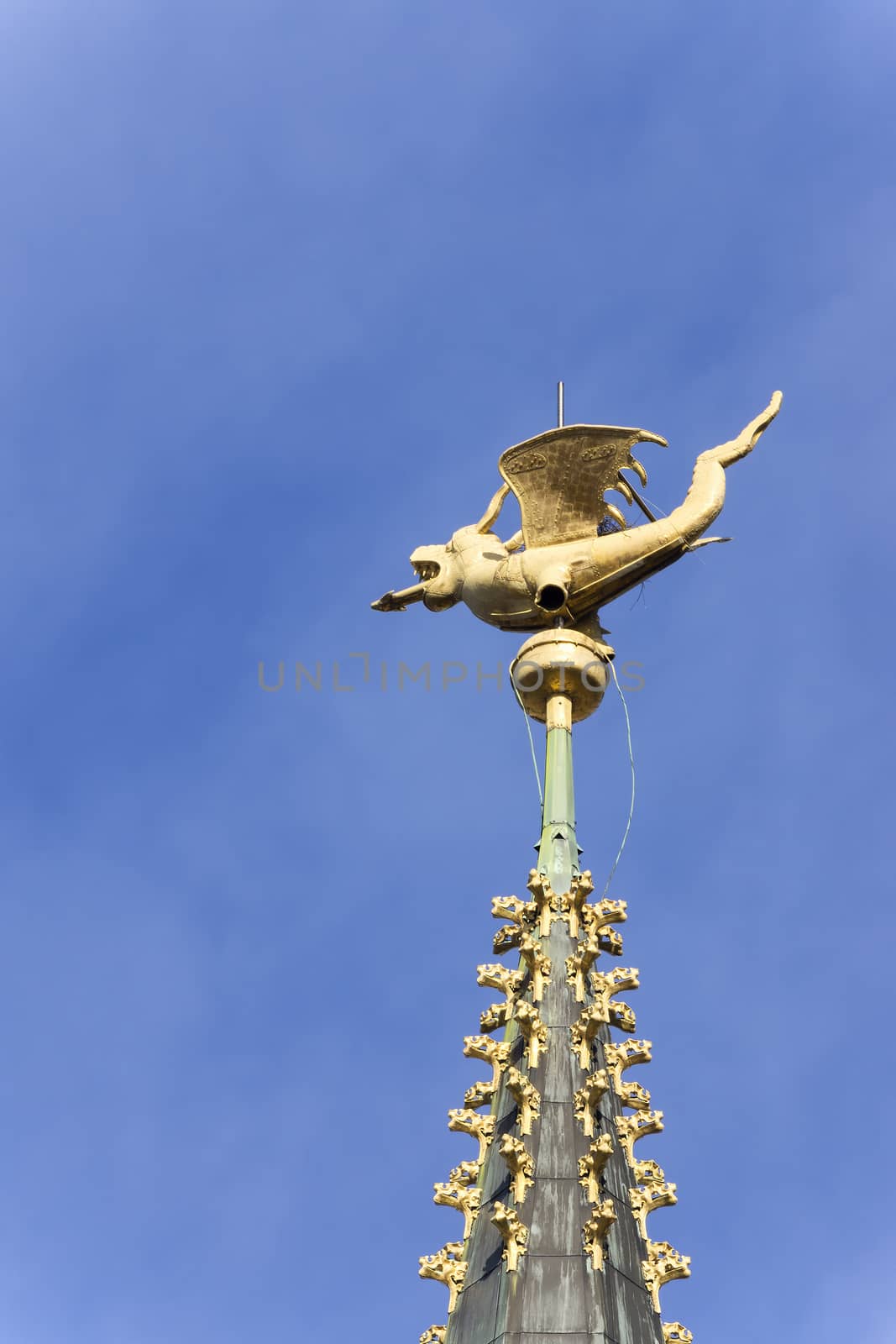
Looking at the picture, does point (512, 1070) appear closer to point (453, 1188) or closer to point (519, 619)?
point (453, 1188)

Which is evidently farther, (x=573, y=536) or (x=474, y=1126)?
(x=573, y=536)

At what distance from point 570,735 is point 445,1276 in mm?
7211

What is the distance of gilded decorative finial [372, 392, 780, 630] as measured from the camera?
2389cm

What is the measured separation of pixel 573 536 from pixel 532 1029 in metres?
6.83

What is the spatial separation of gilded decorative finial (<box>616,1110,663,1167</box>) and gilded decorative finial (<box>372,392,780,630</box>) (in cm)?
653

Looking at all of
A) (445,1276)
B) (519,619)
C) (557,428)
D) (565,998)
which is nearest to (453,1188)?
(445,1276)

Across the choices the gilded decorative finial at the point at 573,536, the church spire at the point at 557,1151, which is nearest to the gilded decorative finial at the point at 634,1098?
the church spire at the point at 557,1151

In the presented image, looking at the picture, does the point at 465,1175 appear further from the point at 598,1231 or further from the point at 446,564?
the point at 446,564

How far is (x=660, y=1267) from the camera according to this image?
60.1 feet

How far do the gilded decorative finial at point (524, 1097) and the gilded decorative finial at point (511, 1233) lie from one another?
1356mm

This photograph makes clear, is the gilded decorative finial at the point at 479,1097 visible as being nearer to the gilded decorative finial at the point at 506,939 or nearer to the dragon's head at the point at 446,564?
the gilded decorative finial at the point at 506,939

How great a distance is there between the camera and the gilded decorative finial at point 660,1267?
1817cm

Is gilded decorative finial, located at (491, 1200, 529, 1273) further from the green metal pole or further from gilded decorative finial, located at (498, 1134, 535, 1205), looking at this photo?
the green metal pole

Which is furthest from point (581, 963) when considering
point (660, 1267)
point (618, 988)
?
point (660, 1267)
